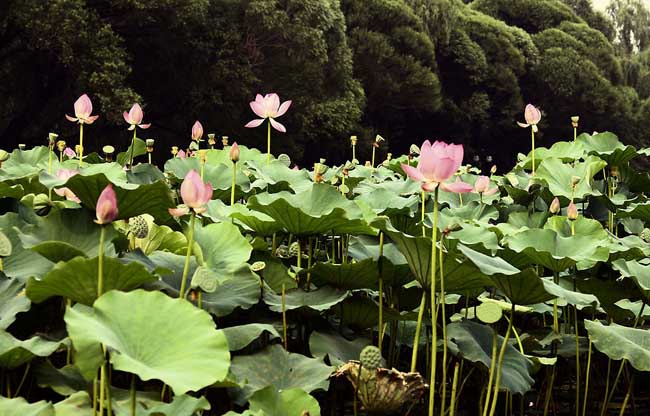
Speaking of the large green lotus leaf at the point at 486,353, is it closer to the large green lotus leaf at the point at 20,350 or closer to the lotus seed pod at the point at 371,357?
the lotus seed pod at the point at 371,357

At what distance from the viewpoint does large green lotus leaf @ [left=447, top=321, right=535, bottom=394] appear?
1051mm

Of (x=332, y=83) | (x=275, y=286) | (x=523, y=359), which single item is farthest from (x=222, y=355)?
(x=332, y=83)

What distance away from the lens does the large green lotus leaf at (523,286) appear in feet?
3.11

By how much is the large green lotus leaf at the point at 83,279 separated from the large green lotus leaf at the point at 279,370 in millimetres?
176

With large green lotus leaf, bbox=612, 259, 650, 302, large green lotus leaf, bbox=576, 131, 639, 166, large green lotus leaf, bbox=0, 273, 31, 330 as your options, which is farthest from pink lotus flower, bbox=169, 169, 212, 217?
large green lotus leaf, bbox=576, 131, 639, 166

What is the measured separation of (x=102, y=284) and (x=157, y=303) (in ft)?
0.28

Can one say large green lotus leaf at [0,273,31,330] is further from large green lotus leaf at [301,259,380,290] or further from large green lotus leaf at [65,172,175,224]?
large green lotus leaf at [301,259,380,290]

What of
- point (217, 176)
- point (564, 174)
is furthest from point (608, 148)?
point (217, 176)

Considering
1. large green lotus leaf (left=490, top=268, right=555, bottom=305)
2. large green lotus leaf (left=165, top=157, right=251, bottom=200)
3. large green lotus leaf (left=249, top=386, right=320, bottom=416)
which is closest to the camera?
large green lotus leaf (left=249, top=386, right=320, bottom=416)

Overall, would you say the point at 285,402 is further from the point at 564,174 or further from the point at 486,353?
the point at 564,174

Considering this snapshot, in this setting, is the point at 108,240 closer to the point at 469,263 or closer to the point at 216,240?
the point at 216,240

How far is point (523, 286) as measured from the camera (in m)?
0.98

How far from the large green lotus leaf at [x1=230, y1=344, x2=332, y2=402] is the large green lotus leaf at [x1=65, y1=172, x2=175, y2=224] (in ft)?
0.78

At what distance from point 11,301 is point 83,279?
156mm
